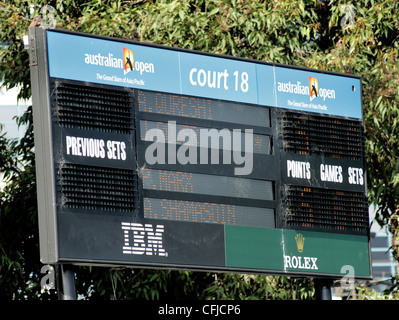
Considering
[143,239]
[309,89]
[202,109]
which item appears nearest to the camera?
[143,239]

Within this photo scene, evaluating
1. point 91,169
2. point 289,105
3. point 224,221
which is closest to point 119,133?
point 91,169

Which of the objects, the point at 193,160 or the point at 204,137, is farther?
the point at 204,137

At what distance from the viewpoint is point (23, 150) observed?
1469 cm

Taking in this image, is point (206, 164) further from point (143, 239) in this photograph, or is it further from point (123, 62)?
point (123, 62)

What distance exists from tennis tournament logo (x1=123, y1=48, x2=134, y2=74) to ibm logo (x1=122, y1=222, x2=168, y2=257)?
1511 millimetres

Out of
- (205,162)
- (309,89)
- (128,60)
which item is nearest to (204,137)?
(205,162)

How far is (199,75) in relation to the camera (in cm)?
1016

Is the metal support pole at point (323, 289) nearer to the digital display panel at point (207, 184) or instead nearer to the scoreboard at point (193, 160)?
the scoreboard at point (193, 160)

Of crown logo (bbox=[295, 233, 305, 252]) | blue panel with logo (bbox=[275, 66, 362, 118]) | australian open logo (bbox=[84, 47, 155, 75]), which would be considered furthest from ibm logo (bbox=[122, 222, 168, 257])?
blue panel with logo (bbox=[275, 66, 362, 118])

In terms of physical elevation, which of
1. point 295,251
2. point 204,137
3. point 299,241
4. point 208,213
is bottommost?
point 295,251

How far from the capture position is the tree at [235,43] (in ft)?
43.8

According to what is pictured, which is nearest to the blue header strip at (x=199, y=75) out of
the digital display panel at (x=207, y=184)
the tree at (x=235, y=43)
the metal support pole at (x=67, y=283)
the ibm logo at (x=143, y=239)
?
the digital display panel at (x=207, y=184)

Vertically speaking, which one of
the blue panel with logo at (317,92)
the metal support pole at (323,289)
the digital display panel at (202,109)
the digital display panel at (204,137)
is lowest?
the metal support pole at (323,289)

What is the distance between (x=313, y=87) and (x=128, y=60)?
7.59 ft
